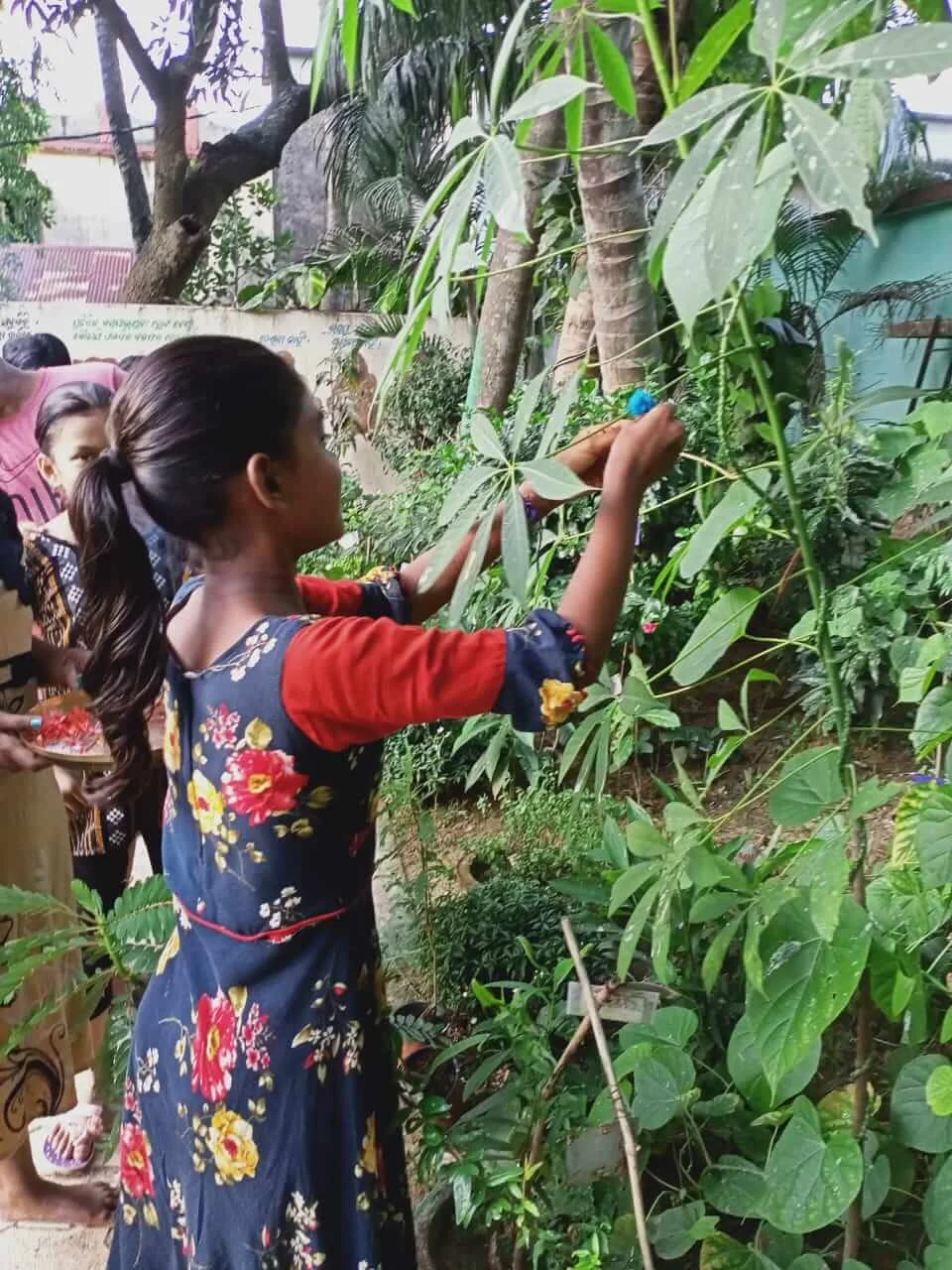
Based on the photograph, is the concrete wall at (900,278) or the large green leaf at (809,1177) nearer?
the large green leaf at (809,1177)

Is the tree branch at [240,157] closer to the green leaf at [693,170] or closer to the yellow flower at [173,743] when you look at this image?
the yellow flower at [173,743]

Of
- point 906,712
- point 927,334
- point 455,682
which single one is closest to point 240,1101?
point 455,682

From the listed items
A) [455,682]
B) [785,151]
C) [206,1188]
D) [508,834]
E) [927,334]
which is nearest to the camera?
[785,151]

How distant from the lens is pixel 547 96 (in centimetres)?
62

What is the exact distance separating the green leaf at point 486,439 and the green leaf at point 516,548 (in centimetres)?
4

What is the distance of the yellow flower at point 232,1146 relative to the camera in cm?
94

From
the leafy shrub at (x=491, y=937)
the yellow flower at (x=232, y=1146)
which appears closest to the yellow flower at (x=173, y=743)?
the yellow flower at (x=232, y=1146)

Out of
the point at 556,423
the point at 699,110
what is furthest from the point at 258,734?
the point at 699,110

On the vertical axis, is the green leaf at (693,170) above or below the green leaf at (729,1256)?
above

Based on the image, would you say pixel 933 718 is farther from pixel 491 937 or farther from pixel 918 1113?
pixel 491 937

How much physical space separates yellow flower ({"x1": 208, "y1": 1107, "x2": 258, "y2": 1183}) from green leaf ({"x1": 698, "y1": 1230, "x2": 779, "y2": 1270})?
1.64 ft

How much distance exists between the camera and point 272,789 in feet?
2.84

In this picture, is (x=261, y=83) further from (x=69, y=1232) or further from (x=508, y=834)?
(x=69, y=1232)

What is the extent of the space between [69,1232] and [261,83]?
687cm
